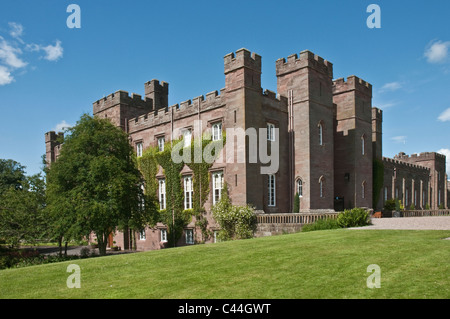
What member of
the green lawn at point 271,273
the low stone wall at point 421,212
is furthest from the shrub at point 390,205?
the green lawn at point 271,273

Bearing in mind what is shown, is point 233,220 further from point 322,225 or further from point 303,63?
point 303,63

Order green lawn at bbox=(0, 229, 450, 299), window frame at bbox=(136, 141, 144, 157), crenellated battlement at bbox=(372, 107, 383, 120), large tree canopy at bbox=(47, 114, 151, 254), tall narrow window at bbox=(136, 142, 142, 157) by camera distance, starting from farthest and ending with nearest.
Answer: crenellated battlement at bbox=(372, 107, 383, 120) → tall narrow window at bbox=(136, 142, 142, 157) → window frame at bbox=(136, 141, 144, 157) → large tree canopy at bbox=(47, 114, 151, 254) → green lawn at bbox=(0, 229, 450, 299)

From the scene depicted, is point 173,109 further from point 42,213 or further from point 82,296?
point 82,296

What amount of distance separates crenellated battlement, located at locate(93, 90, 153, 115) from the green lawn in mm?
22352

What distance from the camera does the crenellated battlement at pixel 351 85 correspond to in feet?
98.7

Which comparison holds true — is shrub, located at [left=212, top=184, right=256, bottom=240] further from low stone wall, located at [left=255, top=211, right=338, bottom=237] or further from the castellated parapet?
the castellated parapet

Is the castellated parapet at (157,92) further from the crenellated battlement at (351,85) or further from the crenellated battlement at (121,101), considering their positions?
the crenellated battlement at (351,85)

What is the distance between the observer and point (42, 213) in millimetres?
23859

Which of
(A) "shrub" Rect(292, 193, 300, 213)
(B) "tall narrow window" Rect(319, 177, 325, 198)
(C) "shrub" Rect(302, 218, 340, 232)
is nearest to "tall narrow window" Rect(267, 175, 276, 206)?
(A) "shrub" Rect(292, 193, 300, 213)

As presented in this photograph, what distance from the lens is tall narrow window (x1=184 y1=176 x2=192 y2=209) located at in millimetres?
27288

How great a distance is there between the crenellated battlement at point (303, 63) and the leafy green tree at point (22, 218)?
18863 mm

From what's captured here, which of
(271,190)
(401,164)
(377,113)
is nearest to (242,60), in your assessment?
(271,190)
